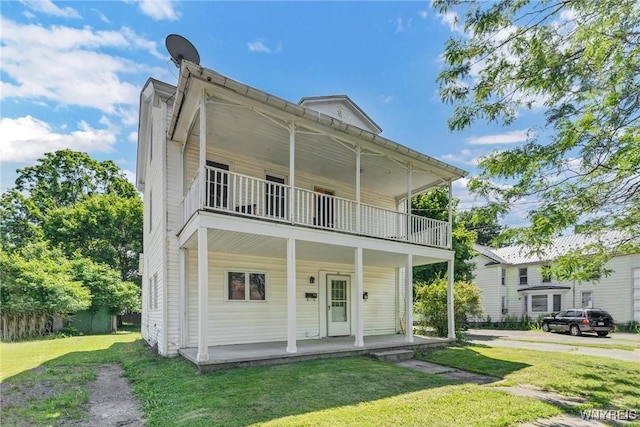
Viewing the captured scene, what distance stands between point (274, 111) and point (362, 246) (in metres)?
4.15

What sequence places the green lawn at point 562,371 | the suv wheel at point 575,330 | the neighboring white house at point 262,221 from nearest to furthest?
the green lawn at point 562,371
the neighboring white house at point 262,221
the suv wheel at point 575,330

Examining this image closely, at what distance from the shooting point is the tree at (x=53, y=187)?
2948 cm

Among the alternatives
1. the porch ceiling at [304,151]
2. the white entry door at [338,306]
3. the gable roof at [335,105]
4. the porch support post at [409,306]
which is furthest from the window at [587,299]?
the white entry door at [338,306]

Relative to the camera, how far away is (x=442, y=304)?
1352cm

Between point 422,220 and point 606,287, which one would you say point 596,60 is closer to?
point 422,220

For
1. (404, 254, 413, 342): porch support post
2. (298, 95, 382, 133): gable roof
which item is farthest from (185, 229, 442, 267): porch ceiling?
(298, 95, 382, 133): gable roof

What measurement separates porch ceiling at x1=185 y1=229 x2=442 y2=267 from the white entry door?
0.72 metres

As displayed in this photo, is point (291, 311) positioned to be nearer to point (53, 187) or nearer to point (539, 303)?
point (539, 303)

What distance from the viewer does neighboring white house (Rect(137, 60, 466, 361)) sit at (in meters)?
7.88

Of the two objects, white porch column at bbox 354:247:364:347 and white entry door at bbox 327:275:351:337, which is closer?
white porch column at bbox 354:247:364:347

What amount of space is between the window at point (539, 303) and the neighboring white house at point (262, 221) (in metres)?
17.4

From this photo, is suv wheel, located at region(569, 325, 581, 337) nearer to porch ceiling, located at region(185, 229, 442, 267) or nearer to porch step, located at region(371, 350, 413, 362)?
porch ceiling, located at region(185, 229, 442, 267)

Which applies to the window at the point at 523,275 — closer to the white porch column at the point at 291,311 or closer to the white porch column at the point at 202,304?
the white porch column at the point at 291,311

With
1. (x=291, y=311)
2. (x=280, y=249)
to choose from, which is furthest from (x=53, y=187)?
(x=291, y=311)
